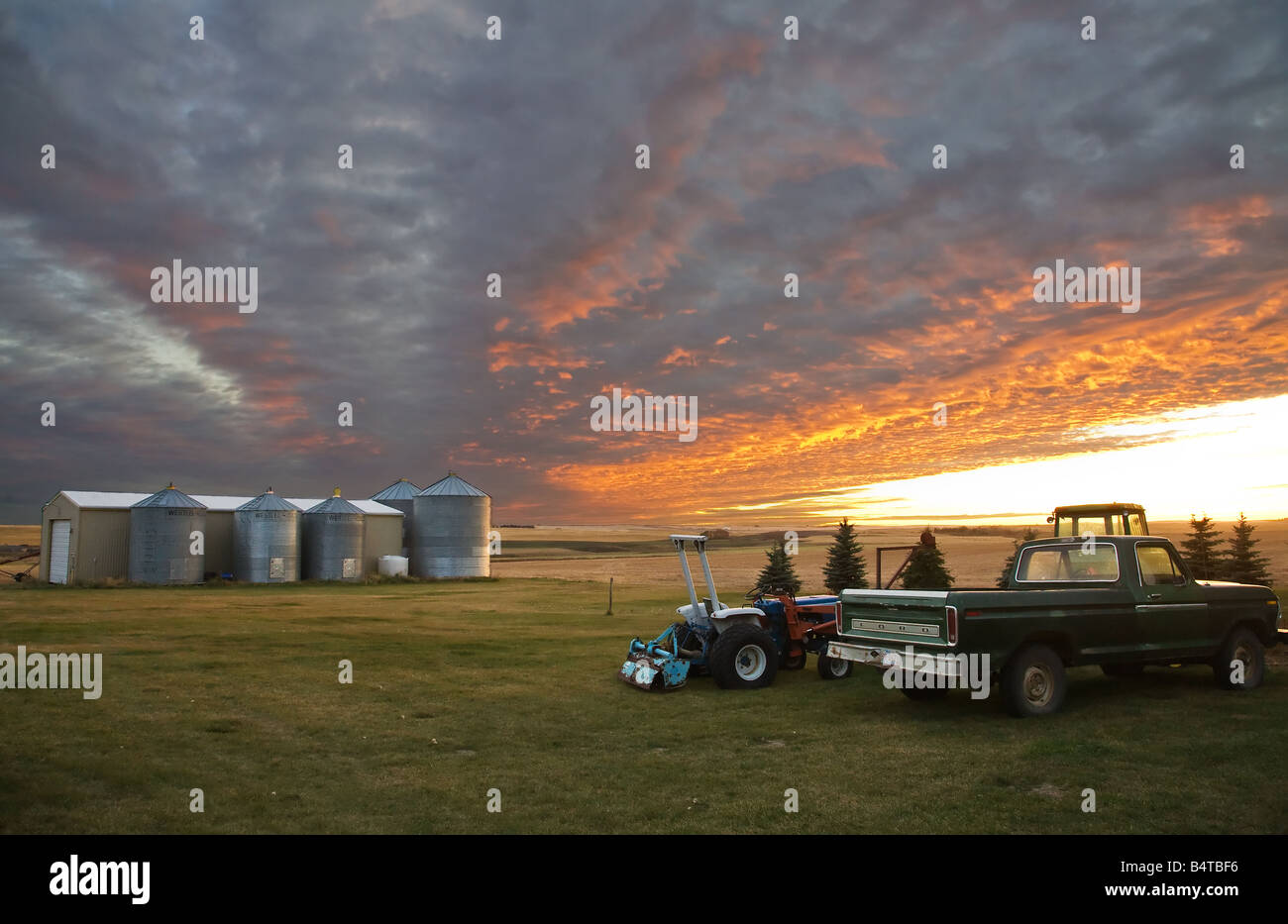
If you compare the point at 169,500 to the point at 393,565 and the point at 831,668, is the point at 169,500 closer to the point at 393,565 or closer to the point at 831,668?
the point at 393,565

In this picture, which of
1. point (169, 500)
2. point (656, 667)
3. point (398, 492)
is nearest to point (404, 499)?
point (398, 492)

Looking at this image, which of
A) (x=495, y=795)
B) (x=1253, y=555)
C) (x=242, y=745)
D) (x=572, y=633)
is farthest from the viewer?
(x=1253, y=555)

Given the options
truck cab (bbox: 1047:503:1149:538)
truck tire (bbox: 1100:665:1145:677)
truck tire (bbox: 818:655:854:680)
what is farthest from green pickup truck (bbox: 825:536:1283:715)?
truck cab (bbox: 1047:503:1149:538)

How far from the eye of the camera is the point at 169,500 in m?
40.8

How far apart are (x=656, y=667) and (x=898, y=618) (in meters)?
3.92

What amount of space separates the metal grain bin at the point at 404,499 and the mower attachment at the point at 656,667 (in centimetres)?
3995

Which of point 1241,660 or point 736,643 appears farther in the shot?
point 736,643

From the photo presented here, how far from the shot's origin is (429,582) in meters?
46.6

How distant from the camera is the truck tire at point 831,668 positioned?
13.2m

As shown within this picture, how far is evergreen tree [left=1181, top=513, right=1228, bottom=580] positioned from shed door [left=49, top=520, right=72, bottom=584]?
1984 inches

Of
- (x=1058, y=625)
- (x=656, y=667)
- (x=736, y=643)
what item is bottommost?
(x=656, y=667)
